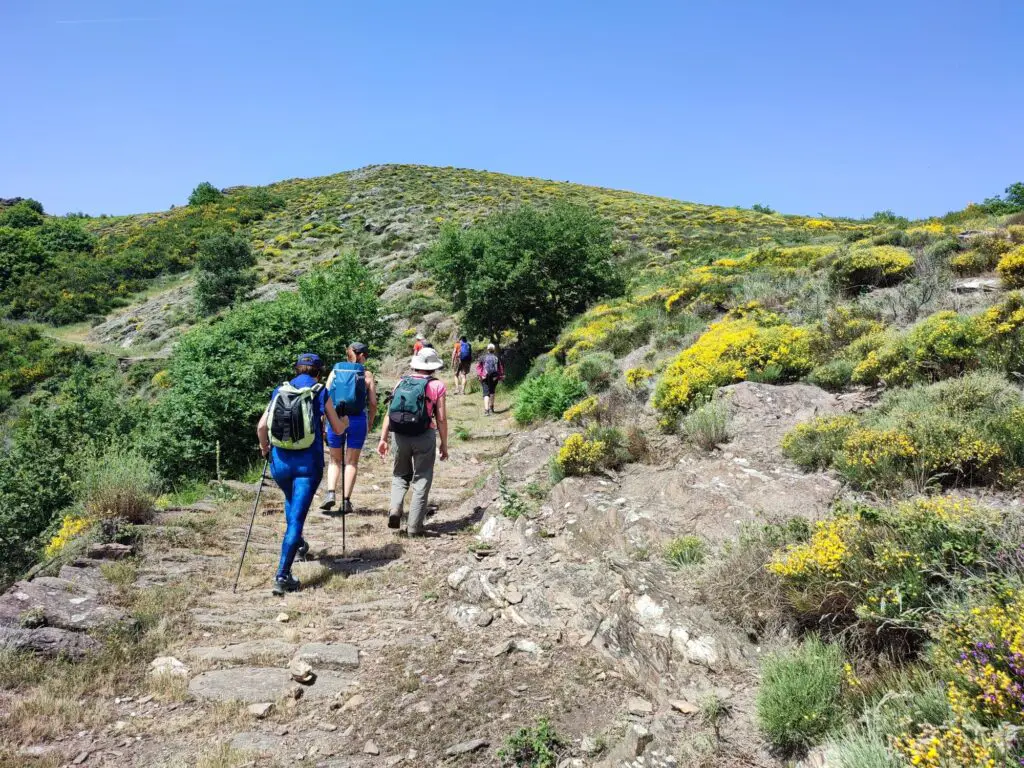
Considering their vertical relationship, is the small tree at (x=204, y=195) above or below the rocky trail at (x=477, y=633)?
above

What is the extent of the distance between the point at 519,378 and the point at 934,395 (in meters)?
12.4

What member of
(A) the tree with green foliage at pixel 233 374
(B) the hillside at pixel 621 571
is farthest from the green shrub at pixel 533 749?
(A) the tree with green foliage at pixel 233 374

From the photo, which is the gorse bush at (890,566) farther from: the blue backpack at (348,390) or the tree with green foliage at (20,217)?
the tree with green foliage at (20,217)

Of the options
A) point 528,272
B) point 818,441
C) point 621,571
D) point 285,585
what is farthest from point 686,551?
point 528,272

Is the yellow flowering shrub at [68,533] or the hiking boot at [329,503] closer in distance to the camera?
the yellow flowering shrub at [68,533]

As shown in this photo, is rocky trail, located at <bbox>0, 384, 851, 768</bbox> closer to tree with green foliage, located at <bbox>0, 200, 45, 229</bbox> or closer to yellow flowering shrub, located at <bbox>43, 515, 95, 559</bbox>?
yellow flowering shrub, located at <bbox>43, 515, 95, 559</bbox>

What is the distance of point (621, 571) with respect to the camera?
4488 millimetres

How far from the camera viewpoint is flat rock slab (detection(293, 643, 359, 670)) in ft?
13.4

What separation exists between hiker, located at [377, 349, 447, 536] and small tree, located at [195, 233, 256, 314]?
29651 millimetres

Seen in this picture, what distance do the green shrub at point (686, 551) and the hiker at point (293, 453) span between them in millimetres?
3184

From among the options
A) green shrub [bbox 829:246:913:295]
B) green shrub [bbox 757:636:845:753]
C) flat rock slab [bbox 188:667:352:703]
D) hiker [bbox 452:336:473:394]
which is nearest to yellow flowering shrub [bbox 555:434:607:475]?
flat rock slab [bbox 188:667:352:703]

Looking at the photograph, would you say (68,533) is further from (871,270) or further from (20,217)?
(20,217)

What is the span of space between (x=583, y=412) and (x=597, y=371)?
219 cm

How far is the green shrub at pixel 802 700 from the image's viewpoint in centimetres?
270
